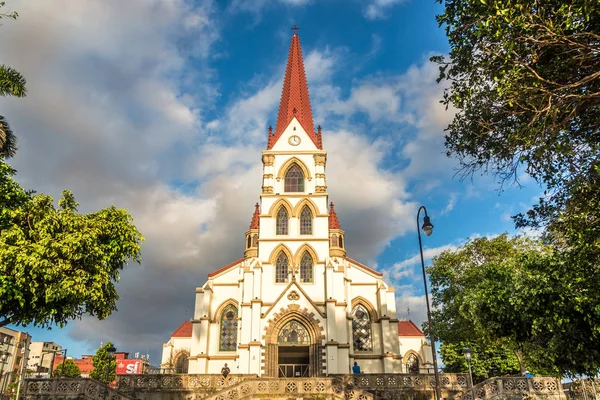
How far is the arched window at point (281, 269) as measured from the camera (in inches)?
1282

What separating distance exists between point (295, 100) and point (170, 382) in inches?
1076

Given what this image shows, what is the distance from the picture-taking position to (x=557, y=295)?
14859 millimetres

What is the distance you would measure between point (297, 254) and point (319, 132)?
40.6 ft

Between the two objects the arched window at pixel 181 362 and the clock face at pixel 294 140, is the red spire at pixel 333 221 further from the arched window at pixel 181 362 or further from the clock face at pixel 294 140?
the arched window at pixel 181 362

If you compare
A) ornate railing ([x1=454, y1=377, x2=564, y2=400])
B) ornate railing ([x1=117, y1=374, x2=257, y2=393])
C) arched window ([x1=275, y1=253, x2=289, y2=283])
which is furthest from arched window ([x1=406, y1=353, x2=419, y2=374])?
ornate railing ([x1=117, y1=374, x2=257, y2=393])

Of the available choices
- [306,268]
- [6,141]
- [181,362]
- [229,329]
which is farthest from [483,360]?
[6,141]

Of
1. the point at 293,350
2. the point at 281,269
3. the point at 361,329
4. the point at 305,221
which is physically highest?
the point at 305,221

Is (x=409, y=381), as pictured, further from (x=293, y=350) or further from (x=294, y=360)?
(x=294, y=360)

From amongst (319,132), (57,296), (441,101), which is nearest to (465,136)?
(441,101)

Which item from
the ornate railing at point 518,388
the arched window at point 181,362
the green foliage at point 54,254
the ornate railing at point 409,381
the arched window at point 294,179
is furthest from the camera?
the arched window at point 181,362

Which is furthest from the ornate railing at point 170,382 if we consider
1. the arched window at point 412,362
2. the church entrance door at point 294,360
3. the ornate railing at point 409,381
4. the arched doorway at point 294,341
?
the arched window at point 412,362

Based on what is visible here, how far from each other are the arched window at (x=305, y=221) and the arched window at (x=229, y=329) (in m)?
8.08

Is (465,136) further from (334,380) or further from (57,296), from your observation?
(57,296)

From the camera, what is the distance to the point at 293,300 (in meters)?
30.9
